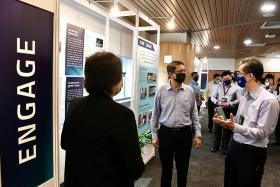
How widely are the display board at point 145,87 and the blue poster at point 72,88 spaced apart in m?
0.96

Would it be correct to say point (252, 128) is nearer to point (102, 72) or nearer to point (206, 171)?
point (102, 72)

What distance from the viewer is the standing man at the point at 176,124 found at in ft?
9.32

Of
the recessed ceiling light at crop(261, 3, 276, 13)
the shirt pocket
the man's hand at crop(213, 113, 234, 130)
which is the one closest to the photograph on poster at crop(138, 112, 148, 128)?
the shirt pocket

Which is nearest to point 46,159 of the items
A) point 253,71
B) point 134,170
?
point 134,170

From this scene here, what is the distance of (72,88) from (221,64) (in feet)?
53.1

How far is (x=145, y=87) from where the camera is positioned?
4266mm

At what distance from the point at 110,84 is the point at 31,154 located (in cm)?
62

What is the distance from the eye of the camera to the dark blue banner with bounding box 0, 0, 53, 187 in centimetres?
130

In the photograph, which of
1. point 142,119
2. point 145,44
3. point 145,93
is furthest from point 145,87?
point 145,44

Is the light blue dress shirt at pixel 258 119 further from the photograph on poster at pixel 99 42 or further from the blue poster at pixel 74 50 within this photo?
the photograph on poster at pixel 99 42

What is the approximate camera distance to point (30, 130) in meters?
1.48

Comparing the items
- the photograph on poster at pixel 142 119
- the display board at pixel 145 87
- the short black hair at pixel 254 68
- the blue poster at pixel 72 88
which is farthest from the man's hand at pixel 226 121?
the photograph on poster at pixel 142 119

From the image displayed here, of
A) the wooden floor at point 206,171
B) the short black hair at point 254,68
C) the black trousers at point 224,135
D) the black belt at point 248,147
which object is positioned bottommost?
the wooden floor at point 206,171

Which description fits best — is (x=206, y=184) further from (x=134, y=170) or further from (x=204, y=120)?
(x=204, y=120)
